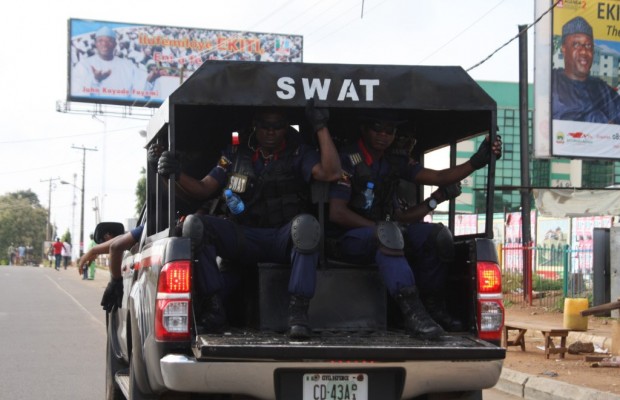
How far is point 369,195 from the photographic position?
6.17 meters

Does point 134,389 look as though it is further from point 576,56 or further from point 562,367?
point 576,56

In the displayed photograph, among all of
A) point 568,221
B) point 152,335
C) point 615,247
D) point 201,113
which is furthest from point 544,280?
point 152,335

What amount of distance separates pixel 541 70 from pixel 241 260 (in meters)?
17.7

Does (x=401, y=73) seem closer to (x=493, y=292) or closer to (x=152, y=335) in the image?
(x=493, y=292)

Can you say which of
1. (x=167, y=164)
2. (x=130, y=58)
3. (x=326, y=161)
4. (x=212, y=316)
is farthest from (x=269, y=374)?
(x=130, y=58)

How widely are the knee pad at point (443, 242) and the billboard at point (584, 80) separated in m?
17.0

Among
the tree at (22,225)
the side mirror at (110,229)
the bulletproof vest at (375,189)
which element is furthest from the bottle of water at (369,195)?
the tree at (22,225)

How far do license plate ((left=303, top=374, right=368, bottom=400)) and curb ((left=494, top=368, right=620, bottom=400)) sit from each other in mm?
3875

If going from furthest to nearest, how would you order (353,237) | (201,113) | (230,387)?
(201,113), (353,237), (230,387)

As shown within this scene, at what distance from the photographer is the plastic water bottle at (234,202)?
5770mm

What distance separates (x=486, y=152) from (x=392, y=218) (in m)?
1.09

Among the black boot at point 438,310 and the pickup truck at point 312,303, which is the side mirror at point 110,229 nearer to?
the pickup truck at point 312,303

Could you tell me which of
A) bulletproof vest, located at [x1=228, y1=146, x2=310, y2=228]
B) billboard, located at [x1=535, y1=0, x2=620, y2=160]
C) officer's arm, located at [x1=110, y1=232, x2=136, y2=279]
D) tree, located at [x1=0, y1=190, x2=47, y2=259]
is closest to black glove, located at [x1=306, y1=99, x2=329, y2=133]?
bulletproof vest, located at [x1=228, y1=146, x2=310, y2=228]

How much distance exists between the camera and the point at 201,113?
21.5 ft
